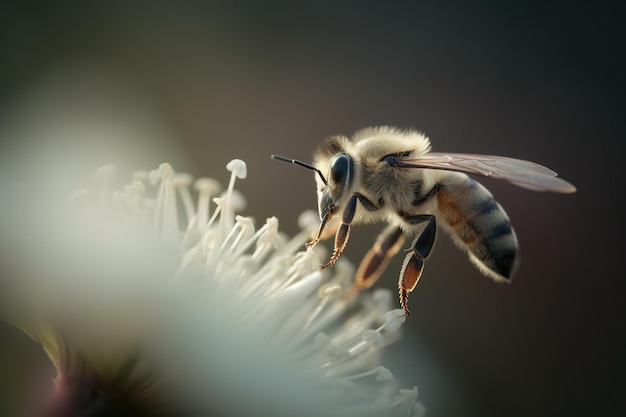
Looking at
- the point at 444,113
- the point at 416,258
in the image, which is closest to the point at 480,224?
the point at 416,258

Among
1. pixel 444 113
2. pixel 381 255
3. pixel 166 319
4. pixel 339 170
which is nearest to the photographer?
pixel 166 319

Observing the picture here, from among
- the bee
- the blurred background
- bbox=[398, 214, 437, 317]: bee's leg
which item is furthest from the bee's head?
the blurred background

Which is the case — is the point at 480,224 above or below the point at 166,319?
above

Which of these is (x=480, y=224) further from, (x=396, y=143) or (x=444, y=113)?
(x=444, y=113)

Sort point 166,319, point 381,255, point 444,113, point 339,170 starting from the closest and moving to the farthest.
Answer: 1. point 166,319
2. point 339,170
3. point 381,255
4. point 444,113

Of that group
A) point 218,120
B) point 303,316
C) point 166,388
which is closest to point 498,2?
point 218,120

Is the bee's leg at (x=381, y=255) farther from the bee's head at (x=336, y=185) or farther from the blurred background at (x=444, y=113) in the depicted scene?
the blurred background at (x=444, y=113)

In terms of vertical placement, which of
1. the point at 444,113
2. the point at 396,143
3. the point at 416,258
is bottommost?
the point at 416,258
